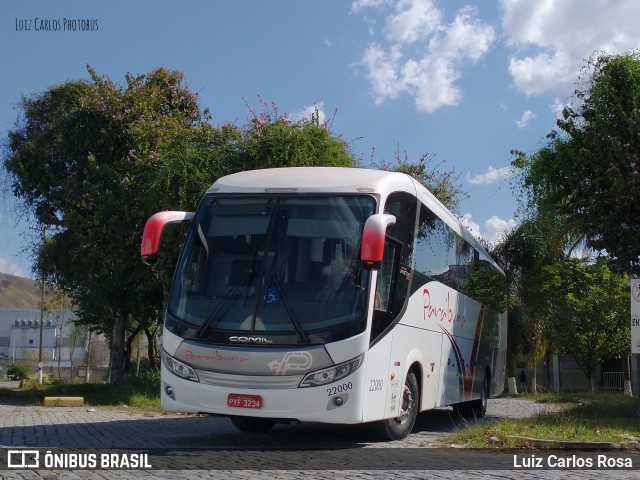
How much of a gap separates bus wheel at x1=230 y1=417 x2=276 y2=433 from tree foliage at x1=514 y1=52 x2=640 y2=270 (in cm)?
865

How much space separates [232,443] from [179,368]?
1752 mm

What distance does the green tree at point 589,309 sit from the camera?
1576 inches

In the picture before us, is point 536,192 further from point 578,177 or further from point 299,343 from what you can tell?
point 299,343

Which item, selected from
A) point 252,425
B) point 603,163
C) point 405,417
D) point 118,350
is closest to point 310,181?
point 405,417

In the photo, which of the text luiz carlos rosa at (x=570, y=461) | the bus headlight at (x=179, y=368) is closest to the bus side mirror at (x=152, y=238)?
the bus headlight at (x=179, y=368)

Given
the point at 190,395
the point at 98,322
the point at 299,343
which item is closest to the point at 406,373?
the point at 299,343

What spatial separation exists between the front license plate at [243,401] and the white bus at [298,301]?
0.6 inches

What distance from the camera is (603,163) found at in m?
17.6

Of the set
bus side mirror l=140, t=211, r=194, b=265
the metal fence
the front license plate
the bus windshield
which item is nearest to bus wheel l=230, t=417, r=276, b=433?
the front license plate

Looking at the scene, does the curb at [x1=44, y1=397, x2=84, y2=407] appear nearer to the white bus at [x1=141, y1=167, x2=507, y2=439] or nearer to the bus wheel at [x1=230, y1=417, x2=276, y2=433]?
the bus wheel at [x1=230, y1=417, x2=276, y2=433]

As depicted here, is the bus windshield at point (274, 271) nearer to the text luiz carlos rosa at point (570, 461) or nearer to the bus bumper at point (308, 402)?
the bus bumper at point (308, 402)

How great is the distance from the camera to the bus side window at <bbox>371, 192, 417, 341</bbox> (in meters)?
10.6

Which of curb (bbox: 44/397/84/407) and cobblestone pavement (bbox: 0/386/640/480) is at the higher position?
cobblestone pavement (bbox: 0/386/640/480)

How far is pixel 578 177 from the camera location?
1823 cm
